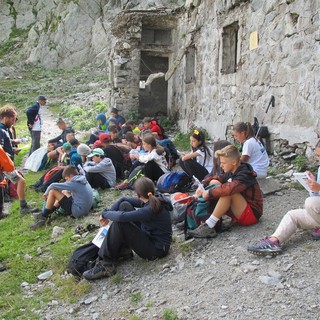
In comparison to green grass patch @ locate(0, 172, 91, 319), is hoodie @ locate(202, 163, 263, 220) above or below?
above

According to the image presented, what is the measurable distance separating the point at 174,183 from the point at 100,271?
2.74m

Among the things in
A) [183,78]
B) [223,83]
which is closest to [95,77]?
[183,78]

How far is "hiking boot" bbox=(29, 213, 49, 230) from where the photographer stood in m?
6.50

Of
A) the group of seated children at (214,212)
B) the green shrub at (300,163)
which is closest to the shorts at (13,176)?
the group of seated children at (214,212)

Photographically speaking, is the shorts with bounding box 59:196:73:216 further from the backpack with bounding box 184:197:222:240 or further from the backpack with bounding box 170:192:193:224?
the backpack with bounding box 184:197:222:240

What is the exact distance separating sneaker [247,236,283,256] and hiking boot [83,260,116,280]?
150 centimetres

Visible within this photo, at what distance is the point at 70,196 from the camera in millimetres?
6512

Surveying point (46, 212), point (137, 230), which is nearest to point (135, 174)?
point (46, 212)

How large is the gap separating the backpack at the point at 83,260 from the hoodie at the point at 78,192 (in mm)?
1752

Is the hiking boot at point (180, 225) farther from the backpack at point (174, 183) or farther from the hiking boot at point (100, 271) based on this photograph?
the backpack at point (174, 183)

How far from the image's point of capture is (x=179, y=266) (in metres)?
4.34

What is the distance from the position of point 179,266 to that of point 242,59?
5.78 m

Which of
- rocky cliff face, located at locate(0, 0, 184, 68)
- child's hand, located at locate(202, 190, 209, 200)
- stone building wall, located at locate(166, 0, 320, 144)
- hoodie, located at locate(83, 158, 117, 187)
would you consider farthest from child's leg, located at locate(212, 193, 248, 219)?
rocky cliff face, located at locate(0, 0, 184, 68)

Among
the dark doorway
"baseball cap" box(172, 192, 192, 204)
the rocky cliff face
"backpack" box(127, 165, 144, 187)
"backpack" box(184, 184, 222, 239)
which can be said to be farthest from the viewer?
the rocky cliff face
